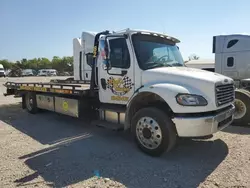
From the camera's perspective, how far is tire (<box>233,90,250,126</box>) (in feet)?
23.0

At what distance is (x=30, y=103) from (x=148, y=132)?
20.8 feet

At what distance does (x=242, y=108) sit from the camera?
280 inches

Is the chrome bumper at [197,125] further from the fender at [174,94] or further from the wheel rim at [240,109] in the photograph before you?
the wheel rim at [240,109]

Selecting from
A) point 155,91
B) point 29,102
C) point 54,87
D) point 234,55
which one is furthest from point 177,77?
point 29,102

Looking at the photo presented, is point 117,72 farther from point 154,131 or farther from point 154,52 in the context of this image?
point 154,131

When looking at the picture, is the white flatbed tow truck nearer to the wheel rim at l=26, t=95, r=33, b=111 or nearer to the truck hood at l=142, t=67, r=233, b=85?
the truck hood at l=142, t=67, r=233, b=85

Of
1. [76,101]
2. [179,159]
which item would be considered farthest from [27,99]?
[179,159]

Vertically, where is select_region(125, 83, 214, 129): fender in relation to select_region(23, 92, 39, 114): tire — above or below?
above

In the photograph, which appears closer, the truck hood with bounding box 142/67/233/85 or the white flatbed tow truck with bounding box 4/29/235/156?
the white flatbed tow truck with bounding box 4/29/235/156

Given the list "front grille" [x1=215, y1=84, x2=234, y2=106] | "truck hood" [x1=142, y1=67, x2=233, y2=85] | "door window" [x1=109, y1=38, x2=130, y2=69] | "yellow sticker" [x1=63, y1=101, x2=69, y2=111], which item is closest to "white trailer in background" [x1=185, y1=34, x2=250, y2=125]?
"front grille" [x1=215, y1=84, x2=234, y2=106]

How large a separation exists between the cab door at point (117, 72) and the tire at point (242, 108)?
146 inches

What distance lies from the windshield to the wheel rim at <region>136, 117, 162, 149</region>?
1171mm

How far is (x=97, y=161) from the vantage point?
179 inches

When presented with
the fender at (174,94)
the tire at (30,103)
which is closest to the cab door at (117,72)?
the fender at (174,94)
